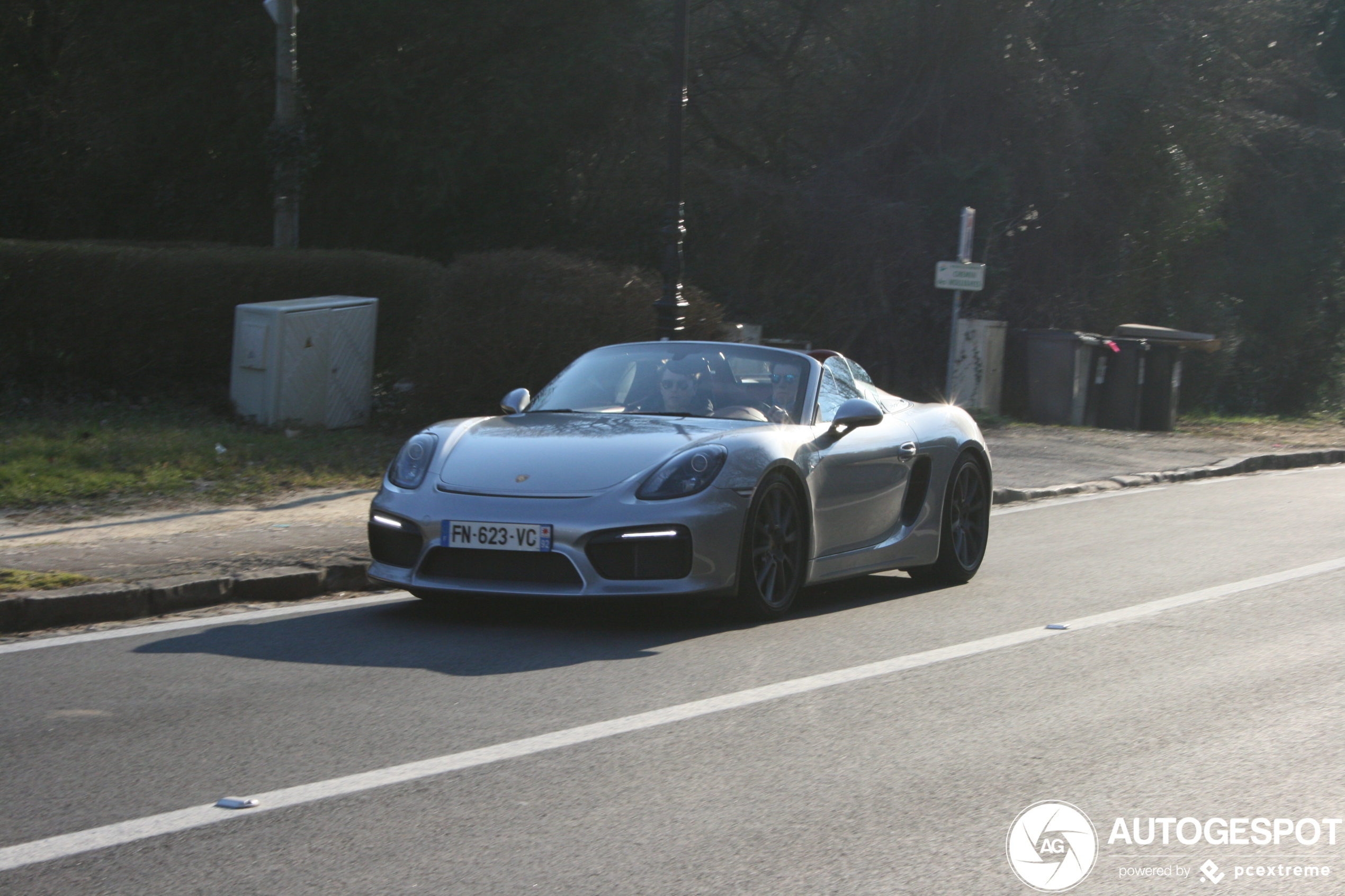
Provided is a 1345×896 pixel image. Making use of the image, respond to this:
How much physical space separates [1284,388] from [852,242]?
13.8 meters

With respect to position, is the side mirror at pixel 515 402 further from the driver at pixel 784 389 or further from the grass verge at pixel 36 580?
the grass verge at pixel 36 580

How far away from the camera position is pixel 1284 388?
32750mm

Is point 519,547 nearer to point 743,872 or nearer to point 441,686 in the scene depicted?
point 441,686

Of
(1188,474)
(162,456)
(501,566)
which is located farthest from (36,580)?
(1188,474)

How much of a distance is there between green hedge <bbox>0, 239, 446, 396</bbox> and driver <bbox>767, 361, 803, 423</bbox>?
714 cm

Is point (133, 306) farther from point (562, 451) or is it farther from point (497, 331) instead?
point (562, 451)

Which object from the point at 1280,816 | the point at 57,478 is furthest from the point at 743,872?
the point at 57,478

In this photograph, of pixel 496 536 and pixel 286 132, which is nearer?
pixel 496 536

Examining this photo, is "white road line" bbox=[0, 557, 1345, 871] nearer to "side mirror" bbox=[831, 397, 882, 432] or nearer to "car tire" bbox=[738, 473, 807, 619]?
"car tire" bbox=[738, 473, 807, 619]

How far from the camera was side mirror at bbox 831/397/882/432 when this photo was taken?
7758 millimetres

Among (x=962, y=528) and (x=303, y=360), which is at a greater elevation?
(x=303, y=360)

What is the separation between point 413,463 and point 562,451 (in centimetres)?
74

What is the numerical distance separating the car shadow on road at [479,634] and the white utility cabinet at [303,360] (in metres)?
7.13

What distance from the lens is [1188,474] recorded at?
17031mm
